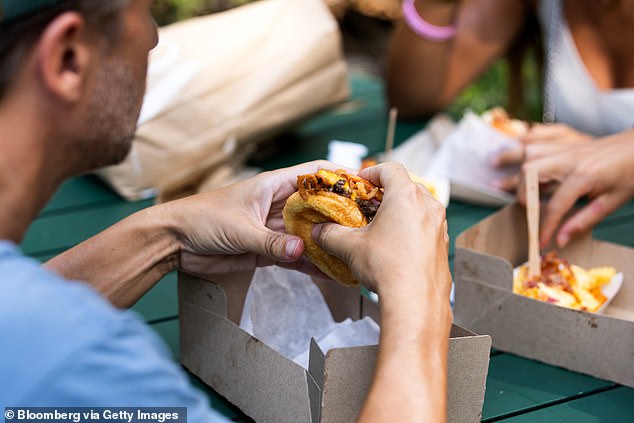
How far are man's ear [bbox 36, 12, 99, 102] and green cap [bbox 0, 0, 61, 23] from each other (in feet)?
0.06

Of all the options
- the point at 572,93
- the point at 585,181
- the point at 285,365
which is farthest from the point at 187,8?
the point at 285,365

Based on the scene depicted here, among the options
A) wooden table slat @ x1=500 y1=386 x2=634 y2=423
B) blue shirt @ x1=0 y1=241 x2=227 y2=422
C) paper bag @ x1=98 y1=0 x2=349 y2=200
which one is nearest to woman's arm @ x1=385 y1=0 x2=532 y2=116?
paper bag @ x1=98 y1=0 x2=349 y2=200

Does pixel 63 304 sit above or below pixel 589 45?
above

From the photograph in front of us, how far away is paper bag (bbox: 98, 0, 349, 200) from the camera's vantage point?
74.5 inches

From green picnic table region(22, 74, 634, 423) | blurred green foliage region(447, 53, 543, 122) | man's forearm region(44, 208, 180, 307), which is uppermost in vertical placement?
man's forearm region(44, 208, 180, 307)

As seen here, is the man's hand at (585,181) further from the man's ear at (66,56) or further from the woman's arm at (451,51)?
the man's ear at (66,56)

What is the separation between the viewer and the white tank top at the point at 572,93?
203 centimetres

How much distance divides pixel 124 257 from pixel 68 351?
589mm

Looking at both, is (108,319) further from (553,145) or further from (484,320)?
(553,145)

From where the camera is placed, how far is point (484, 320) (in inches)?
53.1

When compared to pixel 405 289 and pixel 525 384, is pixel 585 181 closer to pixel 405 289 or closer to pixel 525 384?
pixel 525 384

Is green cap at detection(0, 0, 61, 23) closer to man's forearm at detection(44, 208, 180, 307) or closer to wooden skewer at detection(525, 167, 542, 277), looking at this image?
man's forearm at detection(44, 208, 180, 307)

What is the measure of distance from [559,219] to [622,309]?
0.69ft

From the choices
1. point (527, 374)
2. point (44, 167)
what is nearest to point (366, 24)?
point (527, 374)
